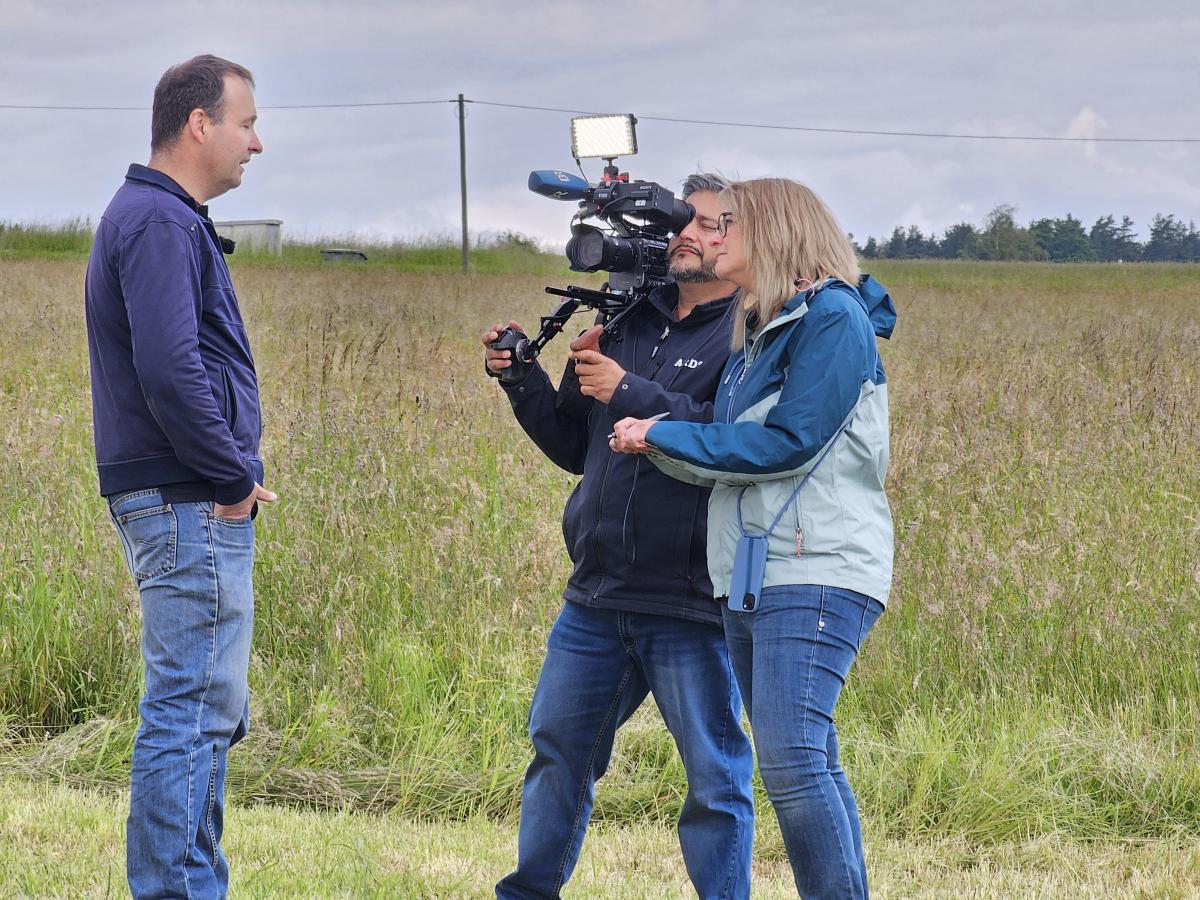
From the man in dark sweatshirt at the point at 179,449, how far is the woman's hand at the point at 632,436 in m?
0.79

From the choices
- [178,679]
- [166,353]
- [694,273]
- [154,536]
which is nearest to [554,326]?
[694,273]

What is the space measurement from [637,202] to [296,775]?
2349mm

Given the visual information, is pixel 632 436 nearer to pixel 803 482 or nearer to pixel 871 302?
pixel 803 482

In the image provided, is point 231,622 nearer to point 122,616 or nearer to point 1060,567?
point 122,616

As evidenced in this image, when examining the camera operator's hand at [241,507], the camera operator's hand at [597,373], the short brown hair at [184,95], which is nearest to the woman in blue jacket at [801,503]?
the camera operator's hand at [597,373]

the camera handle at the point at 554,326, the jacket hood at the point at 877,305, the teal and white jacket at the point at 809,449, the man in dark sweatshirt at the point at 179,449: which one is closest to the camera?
the teal and white jacket at the point at 809,449

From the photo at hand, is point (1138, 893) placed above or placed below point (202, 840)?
below

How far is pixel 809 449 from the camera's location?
244cm

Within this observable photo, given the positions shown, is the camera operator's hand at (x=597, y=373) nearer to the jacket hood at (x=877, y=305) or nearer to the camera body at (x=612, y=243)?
the camera body at (x=612, y=243)

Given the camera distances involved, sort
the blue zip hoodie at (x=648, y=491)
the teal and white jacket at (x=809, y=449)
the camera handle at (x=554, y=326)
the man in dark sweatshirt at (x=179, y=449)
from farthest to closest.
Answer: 1. the camera handle at (x=554, y=326)
2. the blue zip hoodie at (x=648, y=491)
3. the man in dark sweatshirt at (x=179, y=449)
4. the teal and white jacket at (x=809, y=449)

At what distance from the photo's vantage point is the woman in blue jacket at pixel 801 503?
2.47 m

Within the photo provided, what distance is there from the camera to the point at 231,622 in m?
2.69

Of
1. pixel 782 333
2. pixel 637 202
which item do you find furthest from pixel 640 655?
pixel 637 202

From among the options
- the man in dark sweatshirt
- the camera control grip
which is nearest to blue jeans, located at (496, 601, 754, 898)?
the camera control grip
